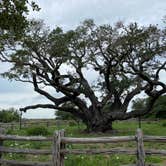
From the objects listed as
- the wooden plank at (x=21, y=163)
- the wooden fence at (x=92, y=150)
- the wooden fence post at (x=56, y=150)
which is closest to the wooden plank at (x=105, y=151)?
the wooden fence at (x=92, y=150)

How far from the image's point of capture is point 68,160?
46.5 feet

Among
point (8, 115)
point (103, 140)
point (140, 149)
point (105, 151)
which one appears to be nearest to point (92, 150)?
point (105, 151)

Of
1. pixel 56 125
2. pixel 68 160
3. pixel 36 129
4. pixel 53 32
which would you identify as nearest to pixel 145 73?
pixel 53 32

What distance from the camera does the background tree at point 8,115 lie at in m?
76.8

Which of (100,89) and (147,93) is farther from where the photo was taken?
(100,89)

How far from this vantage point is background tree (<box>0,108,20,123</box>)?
3024 inches

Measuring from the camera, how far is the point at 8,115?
79.3 meters

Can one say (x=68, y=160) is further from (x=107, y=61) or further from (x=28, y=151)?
(x=107, y=61)

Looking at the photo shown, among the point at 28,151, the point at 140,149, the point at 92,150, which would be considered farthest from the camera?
the point at 28,151

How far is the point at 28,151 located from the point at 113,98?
94.4 ft

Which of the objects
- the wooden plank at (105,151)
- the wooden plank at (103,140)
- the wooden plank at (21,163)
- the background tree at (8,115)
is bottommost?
the wooden plank at (21,163)

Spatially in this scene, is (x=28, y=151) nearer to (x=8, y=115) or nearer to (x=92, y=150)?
(x=92, y=150)

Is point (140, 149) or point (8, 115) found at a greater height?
point (8, 115)

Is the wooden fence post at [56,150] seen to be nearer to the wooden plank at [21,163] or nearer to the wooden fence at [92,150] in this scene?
the wooden fence at [92,150]
